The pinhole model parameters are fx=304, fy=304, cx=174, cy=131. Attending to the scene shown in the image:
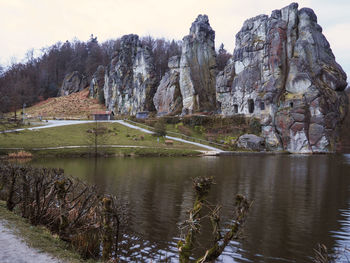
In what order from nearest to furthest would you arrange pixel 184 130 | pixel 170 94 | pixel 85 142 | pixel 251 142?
pixel 85 142
pixel 251 142
pixel 184 130
pixel 170 94

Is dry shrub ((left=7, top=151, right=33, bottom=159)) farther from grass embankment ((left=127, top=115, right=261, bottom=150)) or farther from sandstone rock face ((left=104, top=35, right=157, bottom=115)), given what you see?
sandstone rock face ((left=104, top=35, right=157, bottom=115))

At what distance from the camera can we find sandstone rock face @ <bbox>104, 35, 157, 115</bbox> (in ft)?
289

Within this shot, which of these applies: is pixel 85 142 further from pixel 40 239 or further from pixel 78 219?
pixel 40 239

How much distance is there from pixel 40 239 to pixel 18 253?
112 cm

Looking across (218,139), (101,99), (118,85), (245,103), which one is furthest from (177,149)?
(101,99)

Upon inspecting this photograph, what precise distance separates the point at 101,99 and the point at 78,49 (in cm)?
3855

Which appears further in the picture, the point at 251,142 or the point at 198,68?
the point at 198,68

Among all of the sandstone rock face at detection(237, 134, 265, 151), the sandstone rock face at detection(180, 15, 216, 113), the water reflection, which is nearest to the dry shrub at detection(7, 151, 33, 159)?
the water reflection

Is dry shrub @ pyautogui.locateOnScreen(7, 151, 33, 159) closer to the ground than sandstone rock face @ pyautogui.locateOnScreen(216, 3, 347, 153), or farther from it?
closer to the ground

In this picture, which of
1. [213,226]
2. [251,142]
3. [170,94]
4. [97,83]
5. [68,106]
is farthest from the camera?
[97,83]

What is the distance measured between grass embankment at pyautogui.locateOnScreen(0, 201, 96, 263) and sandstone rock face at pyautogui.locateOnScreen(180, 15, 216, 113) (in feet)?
218

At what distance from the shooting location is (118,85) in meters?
94.9

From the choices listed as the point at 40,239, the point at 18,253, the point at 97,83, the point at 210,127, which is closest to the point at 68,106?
the point at 97,83

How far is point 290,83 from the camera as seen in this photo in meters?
61.6
